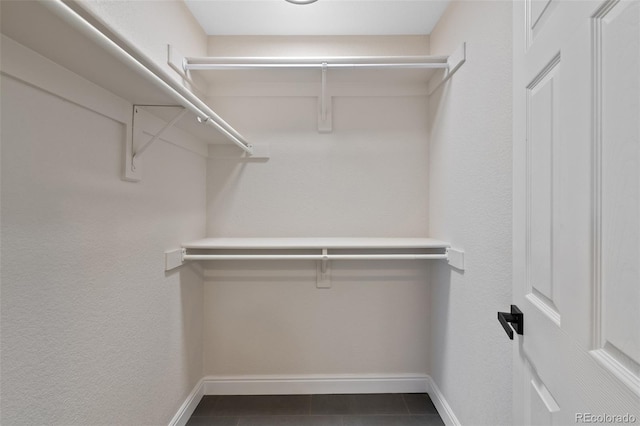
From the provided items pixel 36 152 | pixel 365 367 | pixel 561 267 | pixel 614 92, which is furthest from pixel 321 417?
pixel 614 92

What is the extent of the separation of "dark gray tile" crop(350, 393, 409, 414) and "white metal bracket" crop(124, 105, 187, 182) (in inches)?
65.4

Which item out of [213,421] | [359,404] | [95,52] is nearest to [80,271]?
[95,52]

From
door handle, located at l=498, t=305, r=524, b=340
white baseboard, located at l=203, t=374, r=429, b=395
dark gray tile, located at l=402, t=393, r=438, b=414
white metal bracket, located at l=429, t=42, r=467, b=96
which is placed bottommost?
dark gray tile, located at l=402, t=393, r=438, b=414

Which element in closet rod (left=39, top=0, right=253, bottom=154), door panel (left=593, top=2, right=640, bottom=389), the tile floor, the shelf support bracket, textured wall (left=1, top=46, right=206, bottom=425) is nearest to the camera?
door panel (left=593, top=2, right=640, bottom=389)

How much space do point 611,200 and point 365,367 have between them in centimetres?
178

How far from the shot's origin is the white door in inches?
16.8

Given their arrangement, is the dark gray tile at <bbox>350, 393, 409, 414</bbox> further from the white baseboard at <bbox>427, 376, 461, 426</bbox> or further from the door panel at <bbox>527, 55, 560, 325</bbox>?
the door panel at <bbox>527, 55, 560, 325</bbox>

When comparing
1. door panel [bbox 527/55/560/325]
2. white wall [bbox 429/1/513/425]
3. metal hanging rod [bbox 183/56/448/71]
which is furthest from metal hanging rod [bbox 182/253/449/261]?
metal hanging rod [bbox 183/56/448/71]

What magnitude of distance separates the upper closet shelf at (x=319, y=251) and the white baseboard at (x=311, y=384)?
1.98ft

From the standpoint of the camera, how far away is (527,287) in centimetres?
74

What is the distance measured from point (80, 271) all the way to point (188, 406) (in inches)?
44.7

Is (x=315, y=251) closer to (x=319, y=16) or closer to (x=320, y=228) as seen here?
(x=320, y=228)

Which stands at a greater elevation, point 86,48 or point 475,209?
point 86,48

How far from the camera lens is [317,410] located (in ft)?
5.71
